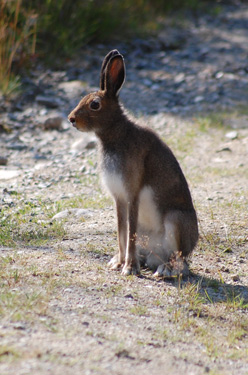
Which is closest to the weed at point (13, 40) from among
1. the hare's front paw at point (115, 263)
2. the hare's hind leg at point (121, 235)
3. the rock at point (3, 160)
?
the rock at point (3, 160)

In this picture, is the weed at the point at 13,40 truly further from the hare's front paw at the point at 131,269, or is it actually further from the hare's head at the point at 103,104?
the hare's front paw at the point at 131,269

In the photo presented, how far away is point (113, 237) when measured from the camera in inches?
226

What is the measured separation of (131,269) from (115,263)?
0.22m

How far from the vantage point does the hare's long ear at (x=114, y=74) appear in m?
4.91

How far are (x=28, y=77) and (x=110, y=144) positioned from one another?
6.16 m

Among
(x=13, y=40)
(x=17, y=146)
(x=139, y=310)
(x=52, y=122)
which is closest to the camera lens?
(x=139, y=310)

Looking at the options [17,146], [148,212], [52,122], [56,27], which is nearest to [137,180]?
[148,212]

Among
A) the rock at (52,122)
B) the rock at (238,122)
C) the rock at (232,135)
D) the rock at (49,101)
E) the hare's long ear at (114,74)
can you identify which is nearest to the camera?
the hare's long ear at (114,74)

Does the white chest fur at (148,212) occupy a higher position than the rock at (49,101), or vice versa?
the white chest fur at (148,212)

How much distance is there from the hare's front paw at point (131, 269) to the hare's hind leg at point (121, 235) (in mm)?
146

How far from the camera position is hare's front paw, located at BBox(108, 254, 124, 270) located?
501cm

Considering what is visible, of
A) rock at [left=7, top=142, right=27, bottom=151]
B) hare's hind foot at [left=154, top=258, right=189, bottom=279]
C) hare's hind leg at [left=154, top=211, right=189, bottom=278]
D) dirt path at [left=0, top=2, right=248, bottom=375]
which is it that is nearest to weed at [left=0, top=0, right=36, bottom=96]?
dirt path at [left=0, top=2, right=248, bottom=375]

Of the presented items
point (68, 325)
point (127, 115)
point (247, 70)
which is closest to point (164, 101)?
point (247, 70)

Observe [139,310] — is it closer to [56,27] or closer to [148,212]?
[148,212]
